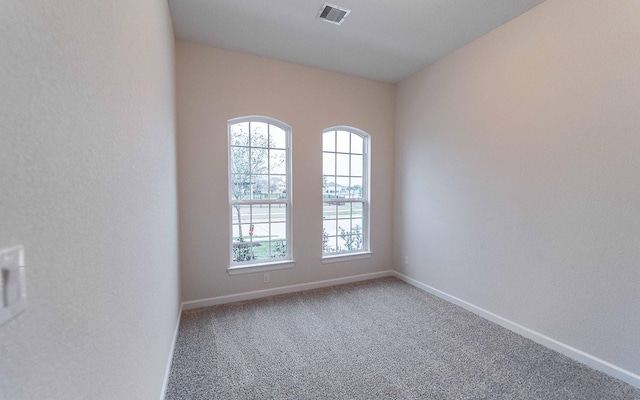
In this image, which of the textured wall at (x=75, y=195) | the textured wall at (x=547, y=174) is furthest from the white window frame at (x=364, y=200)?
the textured wall at (x=75, y=195)

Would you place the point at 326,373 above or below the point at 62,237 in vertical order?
below

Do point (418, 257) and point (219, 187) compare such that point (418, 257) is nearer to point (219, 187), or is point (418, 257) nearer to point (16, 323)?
point (219, 187)

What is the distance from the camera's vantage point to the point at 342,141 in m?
3.93

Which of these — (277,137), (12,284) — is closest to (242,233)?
(277,137)

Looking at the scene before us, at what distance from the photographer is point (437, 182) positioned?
3.41 m

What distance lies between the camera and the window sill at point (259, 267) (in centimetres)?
321

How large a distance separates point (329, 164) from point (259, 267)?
1698 millimetres

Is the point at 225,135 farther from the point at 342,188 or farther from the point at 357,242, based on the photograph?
the point at 357,242

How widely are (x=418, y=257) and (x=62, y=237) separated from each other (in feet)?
12.3

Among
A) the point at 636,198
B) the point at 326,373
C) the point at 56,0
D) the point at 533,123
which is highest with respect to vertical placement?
the point at 533,123

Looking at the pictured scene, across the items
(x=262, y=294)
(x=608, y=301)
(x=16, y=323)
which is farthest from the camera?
(x=262, y=294)

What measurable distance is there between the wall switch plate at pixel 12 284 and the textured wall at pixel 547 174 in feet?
10.1

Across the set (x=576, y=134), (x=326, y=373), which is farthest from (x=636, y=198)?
(x=326, y=373)

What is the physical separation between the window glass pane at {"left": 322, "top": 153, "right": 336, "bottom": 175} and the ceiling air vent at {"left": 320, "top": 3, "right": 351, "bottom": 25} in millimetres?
1634
